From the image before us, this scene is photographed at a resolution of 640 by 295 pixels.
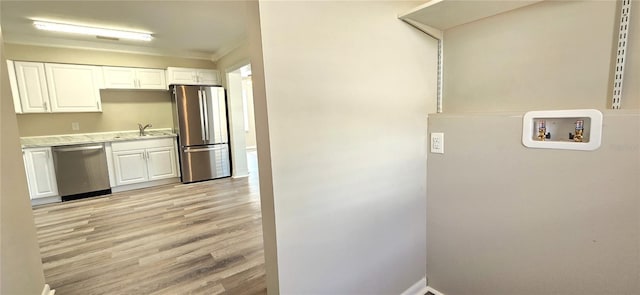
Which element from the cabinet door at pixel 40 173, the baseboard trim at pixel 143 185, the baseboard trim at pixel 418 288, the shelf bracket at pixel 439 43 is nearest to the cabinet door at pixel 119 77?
the cabinet door at pixel 40 173

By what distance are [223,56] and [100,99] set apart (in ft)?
6.49

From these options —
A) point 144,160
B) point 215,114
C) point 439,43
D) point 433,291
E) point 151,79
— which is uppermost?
point 151,79

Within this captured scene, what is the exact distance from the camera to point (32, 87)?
364 centimetres

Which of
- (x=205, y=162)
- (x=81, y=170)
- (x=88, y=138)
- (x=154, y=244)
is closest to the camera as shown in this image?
(x=154, y=244)

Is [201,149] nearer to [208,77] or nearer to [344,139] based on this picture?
[208,77]

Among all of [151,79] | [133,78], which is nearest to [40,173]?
[133,78]

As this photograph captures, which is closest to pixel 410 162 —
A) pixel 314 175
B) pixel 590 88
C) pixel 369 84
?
pixel 369 84

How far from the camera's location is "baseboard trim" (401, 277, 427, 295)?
167cm

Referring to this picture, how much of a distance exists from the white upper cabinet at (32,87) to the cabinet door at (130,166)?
1.08 meters

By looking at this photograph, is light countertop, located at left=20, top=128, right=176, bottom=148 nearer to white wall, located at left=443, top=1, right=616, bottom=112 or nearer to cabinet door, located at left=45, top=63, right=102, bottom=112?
cabinet door, located at left=45, top=63, right=102, bottom=112

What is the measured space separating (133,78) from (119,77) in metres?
0.18

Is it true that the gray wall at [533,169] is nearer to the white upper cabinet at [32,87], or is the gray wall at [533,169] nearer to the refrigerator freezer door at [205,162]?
the refrigerator freezer door at [205,162]

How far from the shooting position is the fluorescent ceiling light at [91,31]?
3181 mm

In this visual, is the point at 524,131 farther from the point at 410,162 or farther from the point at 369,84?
the point at 369,84
